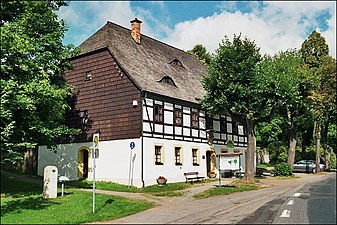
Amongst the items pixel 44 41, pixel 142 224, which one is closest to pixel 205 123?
pixel 44 41

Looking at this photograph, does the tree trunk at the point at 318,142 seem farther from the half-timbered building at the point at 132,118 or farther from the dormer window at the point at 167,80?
the dormer window at the point at 167,80

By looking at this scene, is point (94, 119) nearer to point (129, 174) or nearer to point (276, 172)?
point (129, 174)

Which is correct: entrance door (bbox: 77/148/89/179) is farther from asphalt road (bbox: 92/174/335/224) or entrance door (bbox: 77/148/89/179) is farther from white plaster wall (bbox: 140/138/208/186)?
asphalt road (bbox: 92/174/335/224)

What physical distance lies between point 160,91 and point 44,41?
32.1 feet

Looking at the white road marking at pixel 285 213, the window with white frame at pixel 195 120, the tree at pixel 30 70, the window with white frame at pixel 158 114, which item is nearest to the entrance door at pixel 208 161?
the window with white frame at pixel 195 120

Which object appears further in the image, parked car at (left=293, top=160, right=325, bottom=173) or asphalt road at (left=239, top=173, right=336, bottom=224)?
parked car at (left=293, top=160, right=325, bottom=173)

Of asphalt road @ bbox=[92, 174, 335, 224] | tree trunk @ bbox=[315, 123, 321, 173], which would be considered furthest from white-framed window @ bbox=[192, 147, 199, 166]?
tree trunk @ bbox=[315, 123, 321, 173]

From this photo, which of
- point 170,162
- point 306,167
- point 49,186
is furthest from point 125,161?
point 306,167

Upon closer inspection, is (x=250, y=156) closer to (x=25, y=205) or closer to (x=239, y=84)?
(x=239, y=84)

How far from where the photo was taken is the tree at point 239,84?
30.2 metres

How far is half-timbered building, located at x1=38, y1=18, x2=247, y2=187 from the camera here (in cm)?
2814

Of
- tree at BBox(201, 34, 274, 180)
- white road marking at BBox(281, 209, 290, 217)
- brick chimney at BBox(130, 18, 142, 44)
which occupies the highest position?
brick chimney at BBox(130, 18, 142, 44)

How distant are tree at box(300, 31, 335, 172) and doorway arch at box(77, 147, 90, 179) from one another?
2529 cm

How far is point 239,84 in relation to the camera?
1191 inches
